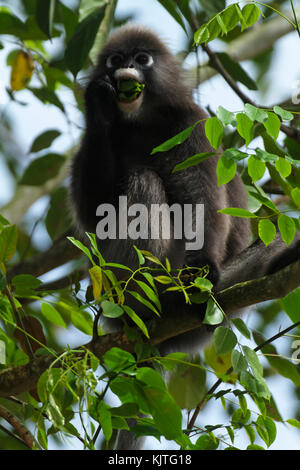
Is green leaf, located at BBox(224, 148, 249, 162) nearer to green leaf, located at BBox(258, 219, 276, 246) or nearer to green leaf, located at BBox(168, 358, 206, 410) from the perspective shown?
green leaf, located at BBox(258, 219, 276, 246)

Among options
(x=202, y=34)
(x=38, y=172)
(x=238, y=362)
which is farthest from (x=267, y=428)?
(x=38, y=172)

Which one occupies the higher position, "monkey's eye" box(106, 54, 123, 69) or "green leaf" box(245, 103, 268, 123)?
"green leaf" box(245, 103, 268, 123)

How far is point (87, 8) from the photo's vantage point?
13.0 ft

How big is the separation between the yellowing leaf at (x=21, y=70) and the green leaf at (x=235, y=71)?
4.55 feet

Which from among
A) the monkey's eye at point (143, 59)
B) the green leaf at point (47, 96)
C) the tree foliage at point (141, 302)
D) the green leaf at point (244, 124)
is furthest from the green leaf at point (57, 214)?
the green leaf at point (244, 124)

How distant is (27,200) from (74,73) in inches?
109

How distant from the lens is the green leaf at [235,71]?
4.47 m

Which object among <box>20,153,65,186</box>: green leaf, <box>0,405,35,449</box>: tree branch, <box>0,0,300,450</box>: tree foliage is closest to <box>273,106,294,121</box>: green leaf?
<box>0,0,300,450</box>: tree foliage

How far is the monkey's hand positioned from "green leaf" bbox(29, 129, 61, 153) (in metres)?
0.90

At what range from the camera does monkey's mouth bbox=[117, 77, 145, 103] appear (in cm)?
434

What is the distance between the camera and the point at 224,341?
2531 millimetres

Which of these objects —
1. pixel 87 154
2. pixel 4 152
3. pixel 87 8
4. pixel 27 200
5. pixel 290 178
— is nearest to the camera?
pixel 290 178
